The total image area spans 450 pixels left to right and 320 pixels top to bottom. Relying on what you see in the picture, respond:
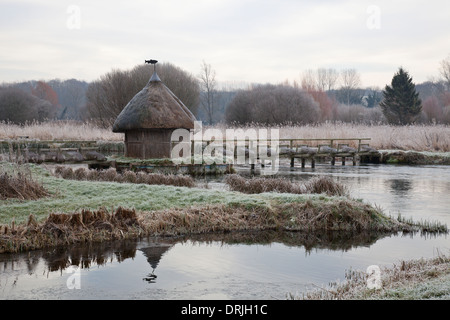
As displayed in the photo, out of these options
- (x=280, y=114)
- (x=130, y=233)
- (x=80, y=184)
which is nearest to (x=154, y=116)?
(x=80, y=184)

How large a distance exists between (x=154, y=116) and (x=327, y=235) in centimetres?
1162

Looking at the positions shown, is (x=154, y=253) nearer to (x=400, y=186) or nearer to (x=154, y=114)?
(x=400, y=186)

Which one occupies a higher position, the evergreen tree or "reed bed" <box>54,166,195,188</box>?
the evergreen tree

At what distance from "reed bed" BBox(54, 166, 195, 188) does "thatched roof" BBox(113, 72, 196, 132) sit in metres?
5.04

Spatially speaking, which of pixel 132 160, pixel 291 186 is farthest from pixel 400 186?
pixel 132 160

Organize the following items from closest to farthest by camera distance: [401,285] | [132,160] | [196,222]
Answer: [401,285], [196,222], [132,160]

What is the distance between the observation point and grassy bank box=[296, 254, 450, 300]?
504 centimetres

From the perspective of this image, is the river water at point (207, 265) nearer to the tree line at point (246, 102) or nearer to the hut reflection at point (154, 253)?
the hut reflection at point (154, 253)

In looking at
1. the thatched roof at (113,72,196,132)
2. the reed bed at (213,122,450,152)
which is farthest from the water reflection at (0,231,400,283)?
the reed bed at (213,122,450,152)

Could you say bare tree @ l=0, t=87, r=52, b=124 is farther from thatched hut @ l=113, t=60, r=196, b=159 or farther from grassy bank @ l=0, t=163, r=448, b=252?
grassy bank @ l=0, t=163, r=448, b=252

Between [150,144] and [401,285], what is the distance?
15.0 metres

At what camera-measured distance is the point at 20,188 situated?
10.5 meters

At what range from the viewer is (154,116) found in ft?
64.2
